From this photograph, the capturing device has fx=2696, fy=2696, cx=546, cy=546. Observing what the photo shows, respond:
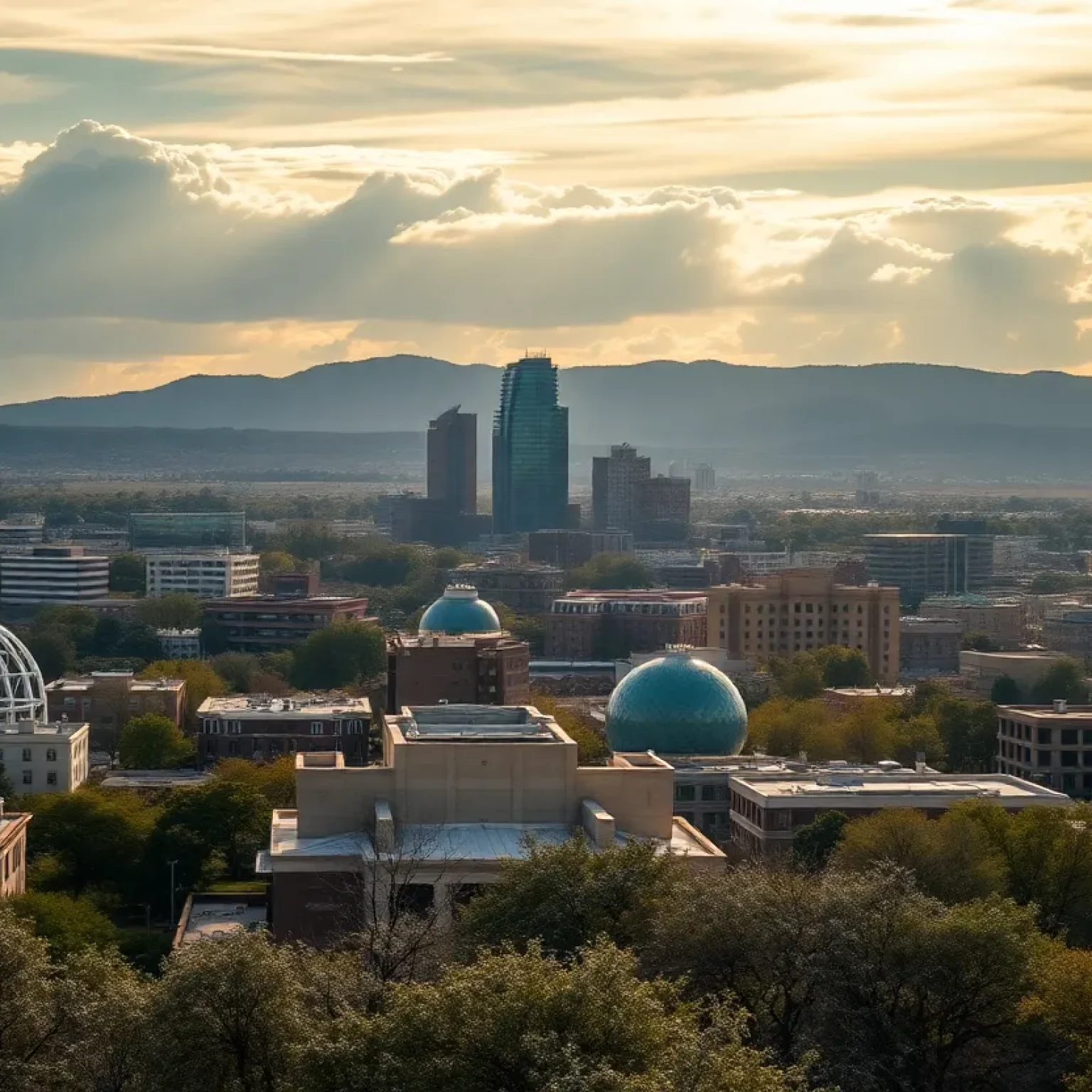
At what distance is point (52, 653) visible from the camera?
135 m

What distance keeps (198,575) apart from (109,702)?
79.8 m

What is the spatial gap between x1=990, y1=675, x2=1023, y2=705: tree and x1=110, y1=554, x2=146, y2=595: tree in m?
87.0

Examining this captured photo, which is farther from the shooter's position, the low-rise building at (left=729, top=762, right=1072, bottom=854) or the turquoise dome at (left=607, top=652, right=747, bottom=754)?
the turquoise dome at (left=607, top=652, right=747, bottom=754)

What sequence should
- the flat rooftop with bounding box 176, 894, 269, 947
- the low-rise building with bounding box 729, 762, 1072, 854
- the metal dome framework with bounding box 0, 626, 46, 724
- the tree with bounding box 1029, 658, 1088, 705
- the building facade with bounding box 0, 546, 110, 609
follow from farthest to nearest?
the building facade with bounding box 0, 546, 110, 609 < the tree with bounding box 1029, 658, 1088, 705 < the metal dome framework with bounding box 0, 626, 46, 724 < the low-rise building with bounding box 729, 762, 1072, 854 < the flat rooftop with bounding box 176, 894, 269, 947

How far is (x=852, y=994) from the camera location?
138 feet

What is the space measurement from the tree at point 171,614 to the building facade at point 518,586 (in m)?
34.0

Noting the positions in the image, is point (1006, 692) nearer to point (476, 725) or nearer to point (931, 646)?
point (931, 646)

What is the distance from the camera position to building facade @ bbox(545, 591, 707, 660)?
157 m

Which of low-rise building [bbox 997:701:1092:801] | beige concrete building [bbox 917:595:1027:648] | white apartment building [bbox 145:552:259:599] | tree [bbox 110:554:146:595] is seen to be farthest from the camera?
tree [bbox 110:554:146:595]

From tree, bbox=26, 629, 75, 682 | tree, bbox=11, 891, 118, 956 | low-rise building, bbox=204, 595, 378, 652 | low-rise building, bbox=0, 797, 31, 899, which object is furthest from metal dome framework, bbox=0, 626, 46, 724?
low-rise building, bbox=204, 595, 378, 652

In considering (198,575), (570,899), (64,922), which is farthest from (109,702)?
(198,575)

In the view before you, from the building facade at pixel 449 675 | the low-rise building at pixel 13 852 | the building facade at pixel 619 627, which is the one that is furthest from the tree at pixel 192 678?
the low-rise building at pixel 13 852

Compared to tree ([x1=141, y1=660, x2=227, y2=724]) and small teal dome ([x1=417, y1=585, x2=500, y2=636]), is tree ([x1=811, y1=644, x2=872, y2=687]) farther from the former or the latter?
tree ([x1=141, y1=660, x2=227, y2=724])

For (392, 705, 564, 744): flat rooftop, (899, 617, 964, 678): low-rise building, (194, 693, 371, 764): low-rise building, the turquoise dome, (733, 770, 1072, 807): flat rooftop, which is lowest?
(899, 617, 964, 678): low-rise building
